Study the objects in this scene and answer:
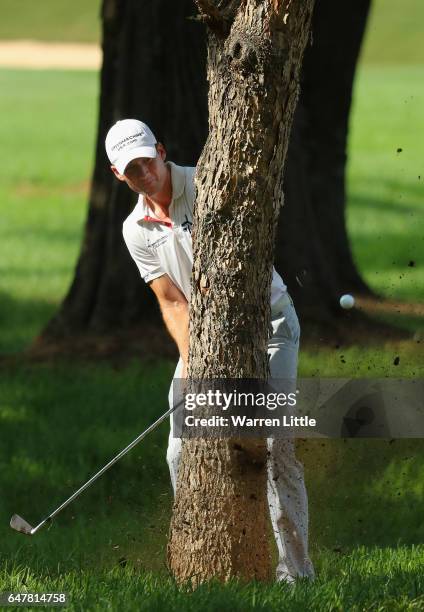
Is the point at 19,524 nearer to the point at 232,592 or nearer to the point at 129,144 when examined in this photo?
the point at 232,592

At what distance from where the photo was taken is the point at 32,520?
7.53 meters

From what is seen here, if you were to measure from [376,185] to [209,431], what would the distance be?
21435mm

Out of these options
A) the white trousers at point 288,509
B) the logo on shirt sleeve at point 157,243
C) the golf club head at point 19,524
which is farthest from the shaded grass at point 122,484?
the logo on shirt sleeve at point 157,243

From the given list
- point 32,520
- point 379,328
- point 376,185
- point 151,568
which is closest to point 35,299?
point 379,328

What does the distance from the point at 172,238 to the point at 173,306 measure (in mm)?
347

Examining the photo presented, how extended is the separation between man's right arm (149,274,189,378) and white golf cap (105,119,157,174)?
2.18 ft

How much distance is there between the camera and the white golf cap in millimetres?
5750

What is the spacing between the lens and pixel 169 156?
10656mm

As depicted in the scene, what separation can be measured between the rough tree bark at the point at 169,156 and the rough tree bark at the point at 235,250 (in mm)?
5302

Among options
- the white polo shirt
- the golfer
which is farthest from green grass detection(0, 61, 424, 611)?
the white polo shirt

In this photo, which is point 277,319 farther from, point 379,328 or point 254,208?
point 379,328

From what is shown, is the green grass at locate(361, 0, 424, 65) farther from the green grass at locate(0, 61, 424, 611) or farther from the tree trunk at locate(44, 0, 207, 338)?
the tree trunk at locate(44, 0, 207, 338)

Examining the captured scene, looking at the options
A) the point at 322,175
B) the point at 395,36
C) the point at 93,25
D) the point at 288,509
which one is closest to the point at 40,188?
the point at 322,175

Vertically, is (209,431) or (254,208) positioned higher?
(254,208)
